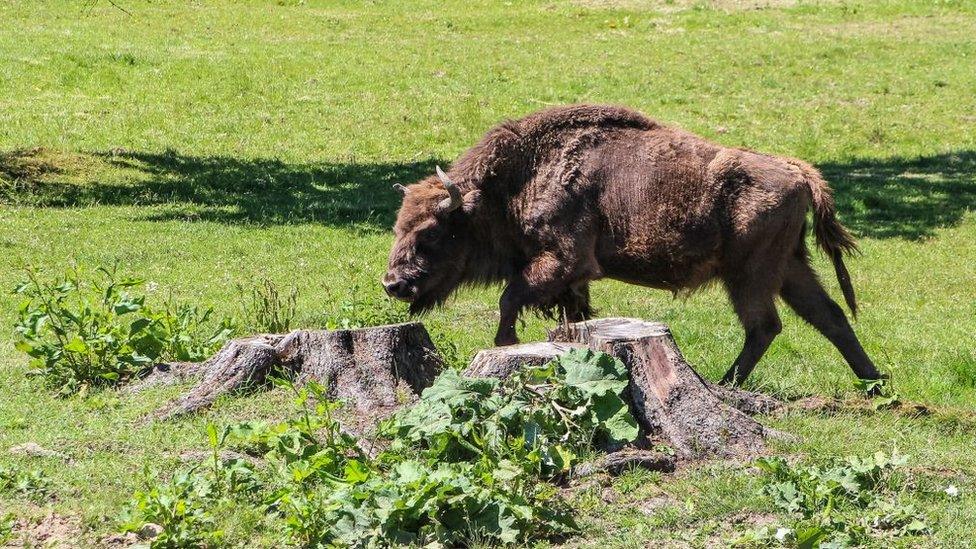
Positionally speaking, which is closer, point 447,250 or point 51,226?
point 447,250

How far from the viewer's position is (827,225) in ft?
29.1

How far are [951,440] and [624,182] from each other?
A: 286 centimetres

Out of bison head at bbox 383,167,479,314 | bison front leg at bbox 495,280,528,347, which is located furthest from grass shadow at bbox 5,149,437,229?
bison front leg at bbox 495,280,528,347

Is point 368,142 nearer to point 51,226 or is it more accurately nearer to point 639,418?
point 51,226

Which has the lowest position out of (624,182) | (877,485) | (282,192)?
(282,192)

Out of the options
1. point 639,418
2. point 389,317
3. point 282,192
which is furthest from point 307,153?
point 639,418

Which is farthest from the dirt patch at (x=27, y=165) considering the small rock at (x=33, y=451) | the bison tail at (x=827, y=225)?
the bison tail at (x=827, y=225)

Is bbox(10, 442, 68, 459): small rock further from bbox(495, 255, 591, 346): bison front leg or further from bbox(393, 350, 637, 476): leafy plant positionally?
bbox(495, 255, 591, 346): bison front leg

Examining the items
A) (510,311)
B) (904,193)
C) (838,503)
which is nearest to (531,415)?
(838,503)

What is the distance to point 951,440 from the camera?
24.1 feet

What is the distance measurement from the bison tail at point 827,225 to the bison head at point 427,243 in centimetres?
241

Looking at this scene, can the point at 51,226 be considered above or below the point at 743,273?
below

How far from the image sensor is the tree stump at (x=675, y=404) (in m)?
6.72

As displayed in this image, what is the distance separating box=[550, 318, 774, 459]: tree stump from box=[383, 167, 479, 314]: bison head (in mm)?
2438
